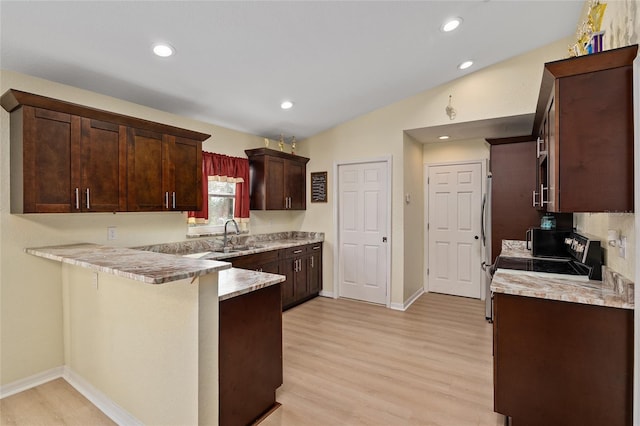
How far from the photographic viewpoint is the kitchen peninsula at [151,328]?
1638 mm

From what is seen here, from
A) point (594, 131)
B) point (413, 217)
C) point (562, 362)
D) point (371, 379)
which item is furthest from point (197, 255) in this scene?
point (594, 131)

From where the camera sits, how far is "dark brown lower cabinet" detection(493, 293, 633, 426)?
5.30ft

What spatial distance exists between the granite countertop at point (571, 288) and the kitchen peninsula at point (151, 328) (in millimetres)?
Answer: 1469

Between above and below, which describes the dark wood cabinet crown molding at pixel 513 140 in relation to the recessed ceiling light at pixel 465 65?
below

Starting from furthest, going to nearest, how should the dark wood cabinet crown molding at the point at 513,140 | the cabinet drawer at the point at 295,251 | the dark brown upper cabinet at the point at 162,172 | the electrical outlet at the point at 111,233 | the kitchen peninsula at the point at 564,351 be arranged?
the cabinet drawer at the point at 295,251
the dark wood cabinet crown molding at the point at 513,140
the electrical outlet at the point at 111,233
the dark brown upper cabinet at the point at 162,172
the kitchen peninsula at the point at 564,351

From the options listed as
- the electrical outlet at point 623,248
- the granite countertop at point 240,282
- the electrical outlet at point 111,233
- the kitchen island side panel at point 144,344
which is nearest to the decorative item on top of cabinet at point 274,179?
the electrical outlet at point 111,233

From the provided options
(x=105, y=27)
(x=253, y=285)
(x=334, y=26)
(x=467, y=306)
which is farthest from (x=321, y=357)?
(x=105, y=27)

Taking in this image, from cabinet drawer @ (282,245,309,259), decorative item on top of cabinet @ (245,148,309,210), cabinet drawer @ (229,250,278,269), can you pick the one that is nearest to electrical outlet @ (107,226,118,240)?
cabinet drawer @ (229,250,278,269)

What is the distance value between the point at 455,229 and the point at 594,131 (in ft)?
11.4

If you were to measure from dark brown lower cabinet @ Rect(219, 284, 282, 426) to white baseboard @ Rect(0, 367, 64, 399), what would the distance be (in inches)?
71.9

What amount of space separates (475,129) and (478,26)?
5.32 feet

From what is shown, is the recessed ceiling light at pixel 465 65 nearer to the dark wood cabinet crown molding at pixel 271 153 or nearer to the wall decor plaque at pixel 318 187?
the wall decor plaque at pixel 318 187

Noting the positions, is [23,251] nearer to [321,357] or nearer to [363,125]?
[321,357]

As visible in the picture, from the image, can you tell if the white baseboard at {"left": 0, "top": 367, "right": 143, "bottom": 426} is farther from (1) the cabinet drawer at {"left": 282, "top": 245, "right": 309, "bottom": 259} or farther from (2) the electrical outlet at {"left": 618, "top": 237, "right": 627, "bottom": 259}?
(2) the electrical outlet at {"left": 618, "top": 237, "right": 627, "bottom": 259}
